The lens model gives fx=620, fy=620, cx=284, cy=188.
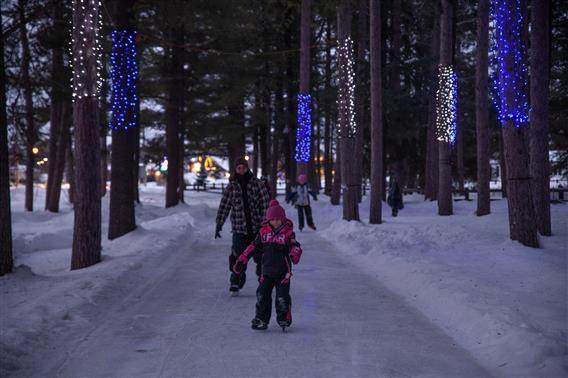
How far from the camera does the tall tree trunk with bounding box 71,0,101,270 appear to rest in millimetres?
12539

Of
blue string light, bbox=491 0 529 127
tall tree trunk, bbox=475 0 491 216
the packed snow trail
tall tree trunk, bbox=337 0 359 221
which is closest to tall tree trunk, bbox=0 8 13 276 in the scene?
the packed snow trail

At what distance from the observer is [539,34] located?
587 inches

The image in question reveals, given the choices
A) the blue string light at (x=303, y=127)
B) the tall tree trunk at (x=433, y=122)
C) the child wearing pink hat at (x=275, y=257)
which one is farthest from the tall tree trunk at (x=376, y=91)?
the child wearing pink hat at (x=275, y=257)

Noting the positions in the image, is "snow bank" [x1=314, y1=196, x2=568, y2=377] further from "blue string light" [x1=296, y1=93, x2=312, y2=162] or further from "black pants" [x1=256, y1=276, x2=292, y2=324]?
"blue string light" [x1=296, y1=93, x2=312, y2=162]

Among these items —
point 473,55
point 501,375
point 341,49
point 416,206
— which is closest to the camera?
point 501,375

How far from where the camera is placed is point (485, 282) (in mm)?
9891

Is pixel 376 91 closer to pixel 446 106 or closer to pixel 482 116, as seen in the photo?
pixel 482 116

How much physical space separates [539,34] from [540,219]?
445 cm

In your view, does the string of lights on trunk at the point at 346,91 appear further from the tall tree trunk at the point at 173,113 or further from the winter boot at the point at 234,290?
the tall tree trunk at the point at 173,113

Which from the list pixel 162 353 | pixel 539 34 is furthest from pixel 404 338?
pixel 539 34

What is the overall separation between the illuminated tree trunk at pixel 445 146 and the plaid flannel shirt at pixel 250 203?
48.7 feet

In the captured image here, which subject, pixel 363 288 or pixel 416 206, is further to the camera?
pixel 416 206

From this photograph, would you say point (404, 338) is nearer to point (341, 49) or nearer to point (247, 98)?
point (341, 49)

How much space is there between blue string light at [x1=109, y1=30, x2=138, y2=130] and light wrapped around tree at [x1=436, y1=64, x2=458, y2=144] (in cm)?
1163
